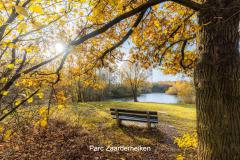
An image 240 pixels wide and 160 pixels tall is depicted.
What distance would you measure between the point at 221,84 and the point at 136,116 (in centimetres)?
536

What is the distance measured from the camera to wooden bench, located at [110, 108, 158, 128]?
6754 mm

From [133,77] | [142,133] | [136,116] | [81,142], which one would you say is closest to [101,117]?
[136,116]

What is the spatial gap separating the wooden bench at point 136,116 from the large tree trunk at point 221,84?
4668mm

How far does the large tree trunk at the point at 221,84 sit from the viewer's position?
78.2 inches

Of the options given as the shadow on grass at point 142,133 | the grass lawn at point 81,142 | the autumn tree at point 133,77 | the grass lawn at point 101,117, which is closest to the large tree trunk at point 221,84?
the grass lawn at point 81,142

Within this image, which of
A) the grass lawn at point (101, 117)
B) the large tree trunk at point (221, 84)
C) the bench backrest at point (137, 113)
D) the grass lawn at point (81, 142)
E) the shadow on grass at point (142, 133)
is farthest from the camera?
the grass lawn at point (101, 117)

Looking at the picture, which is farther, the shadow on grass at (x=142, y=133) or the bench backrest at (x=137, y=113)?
the bench backrest at (x=137, y=113)

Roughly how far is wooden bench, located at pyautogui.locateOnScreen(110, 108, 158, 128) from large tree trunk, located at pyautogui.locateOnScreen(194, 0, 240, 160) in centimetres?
467

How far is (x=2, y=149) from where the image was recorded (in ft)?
16.4

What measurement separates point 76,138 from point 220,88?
5.04 m

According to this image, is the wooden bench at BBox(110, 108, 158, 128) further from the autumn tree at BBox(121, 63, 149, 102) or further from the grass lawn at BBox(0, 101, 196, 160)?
the autumn tree at BBox(121, 63, 149, 102)

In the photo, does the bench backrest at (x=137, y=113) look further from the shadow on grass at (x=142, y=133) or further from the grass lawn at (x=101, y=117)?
the grass lawn at (x=101, y=117)

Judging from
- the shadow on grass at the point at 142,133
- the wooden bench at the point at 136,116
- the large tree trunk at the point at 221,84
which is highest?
the large tree trunk at the point at 221,84

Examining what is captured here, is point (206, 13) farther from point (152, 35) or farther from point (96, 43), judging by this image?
point (96, 43)
